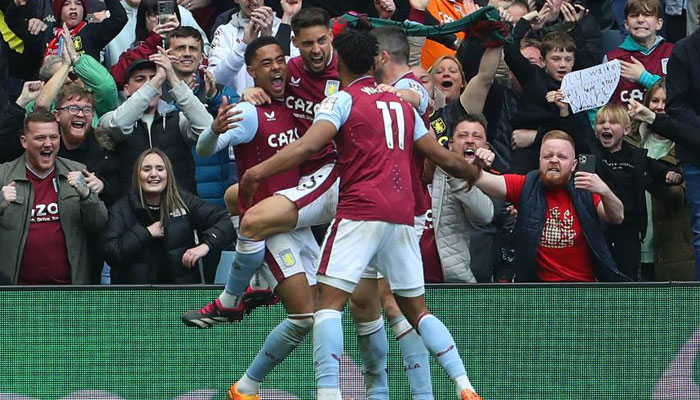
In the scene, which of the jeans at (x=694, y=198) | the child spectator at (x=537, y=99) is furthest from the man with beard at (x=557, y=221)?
the child spectator at (x=537, y=99)

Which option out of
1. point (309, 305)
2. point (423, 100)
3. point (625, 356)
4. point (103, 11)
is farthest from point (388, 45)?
point (103, 11)

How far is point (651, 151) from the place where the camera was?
13.1 meters

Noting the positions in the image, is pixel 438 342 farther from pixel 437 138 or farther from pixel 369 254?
pixel 437 138

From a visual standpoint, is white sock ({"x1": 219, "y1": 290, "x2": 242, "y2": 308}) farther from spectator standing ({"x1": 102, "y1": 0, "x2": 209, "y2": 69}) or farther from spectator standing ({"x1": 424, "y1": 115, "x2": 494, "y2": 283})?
spectator standing ({"x1": 102, "y1": 0, "x2": 209, "y2": 69})

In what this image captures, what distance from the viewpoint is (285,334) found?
994cm

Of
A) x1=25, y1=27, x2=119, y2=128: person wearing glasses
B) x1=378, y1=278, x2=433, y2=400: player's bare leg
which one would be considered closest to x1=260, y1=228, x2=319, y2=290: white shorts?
x1=378, y1=278, x2=433, y2=400: player's bare leg

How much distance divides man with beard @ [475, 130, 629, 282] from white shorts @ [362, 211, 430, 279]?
2.41 feet

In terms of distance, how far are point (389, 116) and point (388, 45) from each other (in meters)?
1.05

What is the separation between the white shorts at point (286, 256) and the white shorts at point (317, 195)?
0.12 metres

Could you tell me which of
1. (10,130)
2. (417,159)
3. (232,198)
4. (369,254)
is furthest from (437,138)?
(10,130)

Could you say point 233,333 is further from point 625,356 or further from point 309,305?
point 625,356

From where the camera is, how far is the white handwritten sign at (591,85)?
42.4 feet

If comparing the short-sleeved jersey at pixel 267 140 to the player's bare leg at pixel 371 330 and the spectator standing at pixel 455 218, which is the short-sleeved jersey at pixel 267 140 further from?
the spectator standing at pixel 455 218

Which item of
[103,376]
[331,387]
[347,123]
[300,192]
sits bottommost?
[103,376]
